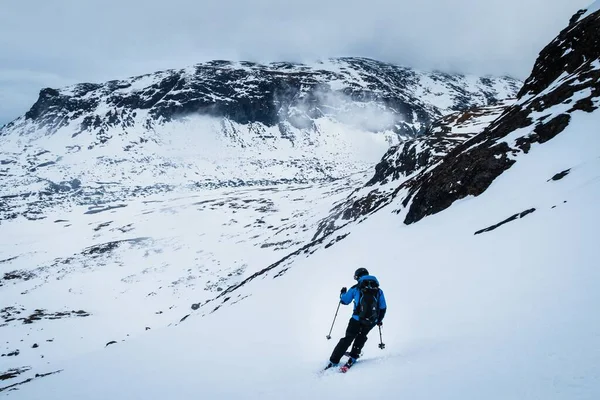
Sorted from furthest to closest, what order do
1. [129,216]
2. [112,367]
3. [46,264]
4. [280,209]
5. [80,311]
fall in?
[129,216]
[280,209]
[46,264]
[80,311]
[112,367]

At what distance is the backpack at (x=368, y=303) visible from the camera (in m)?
7.56

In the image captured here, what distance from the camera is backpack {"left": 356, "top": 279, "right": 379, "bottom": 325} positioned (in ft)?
24.8

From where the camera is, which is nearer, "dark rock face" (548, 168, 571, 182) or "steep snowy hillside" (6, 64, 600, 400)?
"steep snowy hillside" (6, 64, 600, 400)

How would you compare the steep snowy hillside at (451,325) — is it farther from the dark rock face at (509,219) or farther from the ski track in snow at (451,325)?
the dark rock face at (509,219)

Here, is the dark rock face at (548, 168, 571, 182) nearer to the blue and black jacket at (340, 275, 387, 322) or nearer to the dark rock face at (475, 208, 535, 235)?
the dark rock face at (475, 208, 535, 235)

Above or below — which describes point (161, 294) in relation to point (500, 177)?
below

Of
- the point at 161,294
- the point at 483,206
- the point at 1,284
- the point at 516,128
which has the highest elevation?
the point at 516,128

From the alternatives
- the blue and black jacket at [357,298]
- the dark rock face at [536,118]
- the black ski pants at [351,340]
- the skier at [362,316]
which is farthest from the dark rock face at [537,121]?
the black ski pants at [351,340]

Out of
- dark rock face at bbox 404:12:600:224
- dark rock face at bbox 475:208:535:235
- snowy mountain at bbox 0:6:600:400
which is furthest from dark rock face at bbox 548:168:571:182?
dark rock face at bbox 404:12:600:224

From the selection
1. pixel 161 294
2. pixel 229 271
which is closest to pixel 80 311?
pixel 161 294

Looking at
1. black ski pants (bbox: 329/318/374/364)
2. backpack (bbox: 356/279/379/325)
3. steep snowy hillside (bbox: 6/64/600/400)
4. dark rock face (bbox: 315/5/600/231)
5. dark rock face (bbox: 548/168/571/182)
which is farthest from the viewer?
dark rock face (bbox: 315/5/600/231)

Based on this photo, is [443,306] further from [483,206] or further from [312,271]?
[312,271]

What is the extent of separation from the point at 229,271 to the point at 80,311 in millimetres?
19443

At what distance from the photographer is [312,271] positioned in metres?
23.7
